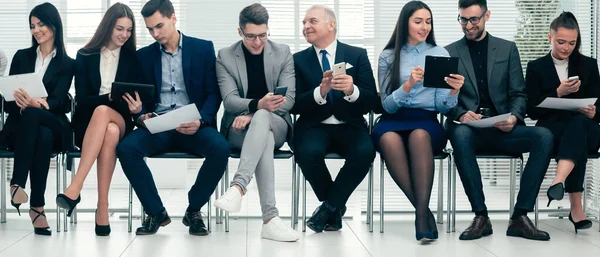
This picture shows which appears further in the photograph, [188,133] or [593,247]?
[188,133]

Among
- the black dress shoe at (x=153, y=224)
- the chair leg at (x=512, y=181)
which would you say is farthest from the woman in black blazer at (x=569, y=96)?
the black dress shoe at (x=153, y=224)

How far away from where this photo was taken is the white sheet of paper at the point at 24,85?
397 centimetres

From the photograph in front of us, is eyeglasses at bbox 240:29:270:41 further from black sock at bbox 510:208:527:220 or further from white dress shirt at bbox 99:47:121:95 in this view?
black sock at bbox 510:208:527:220

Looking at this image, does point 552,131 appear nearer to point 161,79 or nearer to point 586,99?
point 586,99

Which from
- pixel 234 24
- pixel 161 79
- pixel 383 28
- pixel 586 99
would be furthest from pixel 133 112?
pixel 586 99

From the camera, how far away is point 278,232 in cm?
378

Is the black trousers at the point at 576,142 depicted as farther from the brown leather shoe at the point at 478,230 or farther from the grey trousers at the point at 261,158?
the grey trousers at the point at 261,158

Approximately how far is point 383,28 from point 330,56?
637mm

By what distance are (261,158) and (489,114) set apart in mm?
1270

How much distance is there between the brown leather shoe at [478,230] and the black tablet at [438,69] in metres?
0.72

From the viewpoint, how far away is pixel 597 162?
4832 mm

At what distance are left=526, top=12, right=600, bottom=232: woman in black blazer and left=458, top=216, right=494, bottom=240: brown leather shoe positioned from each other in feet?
1.55

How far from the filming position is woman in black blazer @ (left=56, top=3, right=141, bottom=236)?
3.86m

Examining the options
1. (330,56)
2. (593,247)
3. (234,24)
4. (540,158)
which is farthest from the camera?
(234,24)
